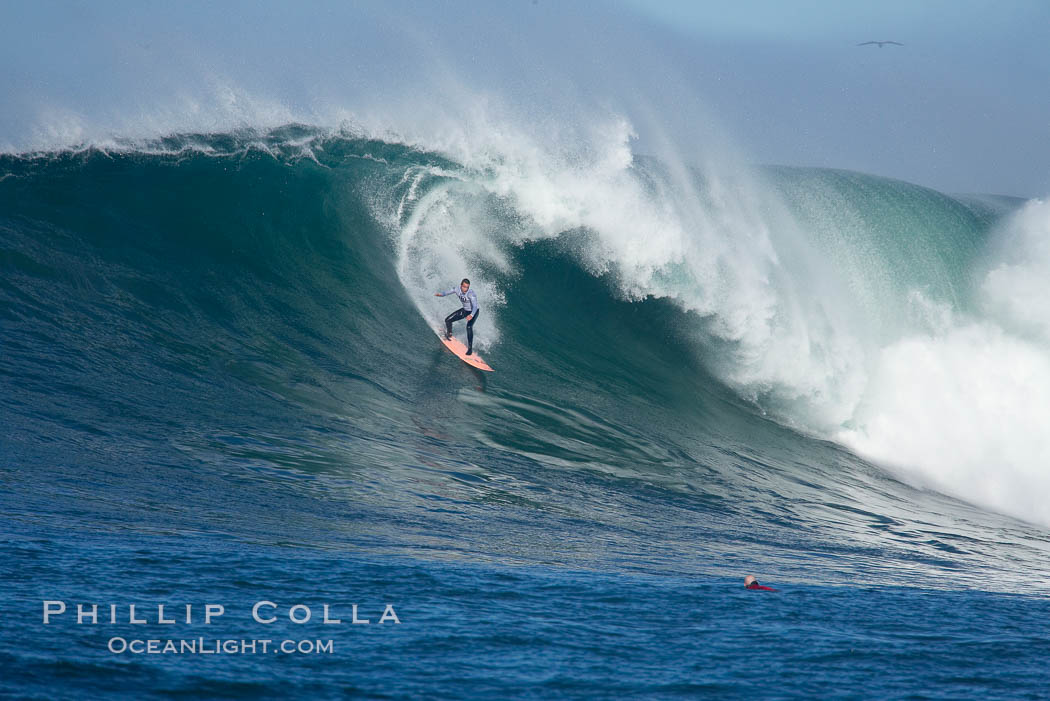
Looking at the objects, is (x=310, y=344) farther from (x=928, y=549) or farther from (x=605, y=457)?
(x=928, y=549)

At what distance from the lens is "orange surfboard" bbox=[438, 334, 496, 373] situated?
11672mm

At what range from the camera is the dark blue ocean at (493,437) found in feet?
14.7

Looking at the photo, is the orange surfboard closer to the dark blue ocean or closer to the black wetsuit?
the black wetsuit

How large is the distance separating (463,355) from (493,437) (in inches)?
95.6

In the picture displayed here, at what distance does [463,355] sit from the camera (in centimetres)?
1180

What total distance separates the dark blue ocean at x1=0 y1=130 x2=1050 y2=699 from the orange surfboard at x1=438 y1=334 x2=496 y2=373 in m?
0.19

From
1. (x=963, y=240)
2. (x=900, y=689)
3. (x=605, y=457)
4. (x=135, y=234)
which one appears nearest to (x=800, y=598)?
(x=900, y=689)

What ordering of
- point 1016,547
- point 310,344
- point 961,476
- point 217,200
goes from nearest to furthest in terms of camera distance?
point 1016,547, point 310,344, point 961,476, point 217,200

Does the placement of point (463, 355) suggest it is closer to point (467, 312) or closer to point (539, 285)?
point (467, 312)

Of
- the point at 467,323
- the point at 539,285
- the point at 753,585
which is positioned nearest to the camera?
the point at 753,585

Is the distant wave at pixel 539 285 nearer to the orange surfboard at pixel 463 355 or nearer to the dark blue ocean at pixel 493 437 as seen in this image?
the dark blue ocean at pixel 493 437

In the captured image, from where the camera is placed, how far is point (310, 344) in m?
11.1

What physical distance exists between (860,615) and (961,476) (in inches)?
305

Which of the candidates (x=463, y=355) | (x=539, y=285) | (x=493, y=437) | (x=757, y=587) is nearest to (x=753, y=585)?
(x=757, y=587)
